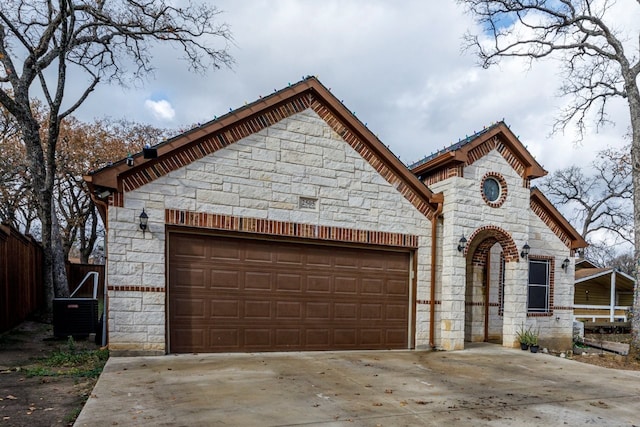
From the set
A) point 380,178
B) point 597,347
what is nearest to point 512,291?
point 380,178

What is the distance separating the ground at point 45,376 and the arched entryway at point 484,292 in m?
2.42

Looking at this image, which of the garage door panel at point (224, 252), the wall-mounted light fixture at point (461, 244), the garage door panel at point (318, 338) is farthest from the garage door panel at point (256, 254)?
the wall-mounted light fixture at point (461, 244)

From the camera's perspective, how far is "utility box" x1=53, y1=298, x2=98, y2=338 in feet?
32.8

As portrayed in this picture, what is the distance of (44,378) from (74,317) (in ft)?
12.7

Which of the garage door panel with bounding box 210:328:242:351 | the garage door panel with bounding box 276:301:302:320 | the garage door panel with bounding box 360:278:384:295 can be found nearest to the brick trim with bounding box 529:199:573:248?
the garage door panel with bounding box 360:278:384:295

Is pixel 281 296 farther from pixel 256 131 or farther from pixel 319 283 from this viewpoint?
pixel 256 131

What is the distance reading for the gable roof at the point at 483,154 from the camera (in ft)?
33.8

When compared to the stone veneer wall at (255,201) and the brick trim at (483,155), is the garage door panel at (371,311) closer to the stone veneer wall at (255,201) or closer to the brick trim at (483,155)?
the stone veneer wall at (255,201)

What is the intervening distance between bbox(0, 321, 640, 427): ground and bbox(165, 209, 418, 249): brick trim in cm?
286

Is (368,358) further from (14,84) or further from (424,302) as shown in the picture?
(14,84)

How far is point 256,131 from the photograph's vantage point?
8.95m

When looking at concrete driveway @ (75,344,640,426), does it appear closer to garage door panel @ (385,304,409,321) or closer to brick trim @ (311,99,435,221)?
garage door panel @ (385,304,409,321)

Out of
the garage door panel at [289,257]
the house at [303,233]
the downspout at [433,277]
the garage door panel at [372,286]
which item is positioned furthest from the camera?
the downspout at [433,277]

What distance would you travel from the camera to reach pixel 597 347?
13.6 m
